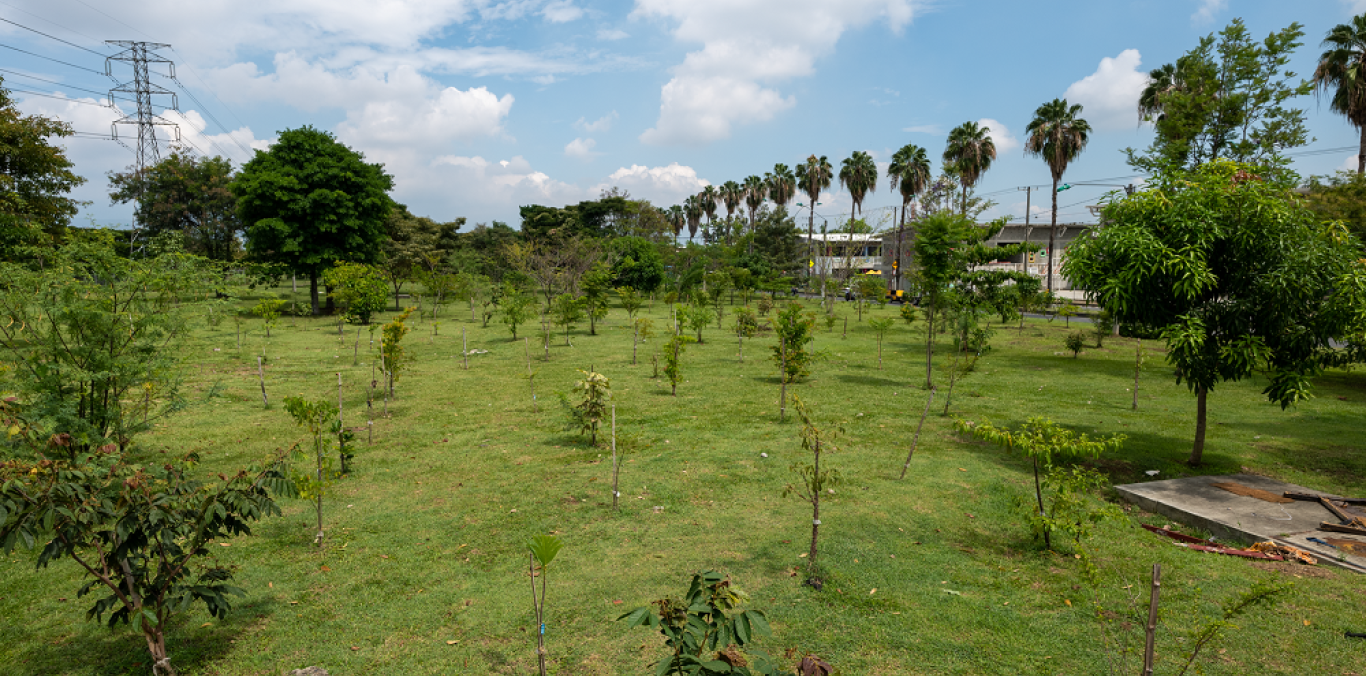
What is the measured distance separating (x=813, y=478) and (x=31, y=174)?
26190 millimetres

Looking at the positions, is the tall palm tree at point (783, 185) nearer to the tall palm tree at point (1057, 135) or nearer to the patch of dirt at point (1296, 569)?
the tall palm tree at point (1057, 135)

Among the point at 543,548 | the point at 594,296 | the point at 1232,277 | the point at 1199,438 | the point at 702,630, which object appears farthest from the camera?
the point at 594,296

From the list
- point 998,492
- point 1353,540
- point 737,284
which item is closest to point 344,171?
point 737,284

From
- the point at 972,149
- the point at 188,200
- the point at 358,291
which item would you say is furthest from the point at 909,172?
the point at 188,200

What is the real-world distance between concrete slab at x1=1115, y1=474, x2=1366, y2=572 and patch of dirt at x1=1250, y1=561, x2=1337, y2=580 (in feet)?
0.70

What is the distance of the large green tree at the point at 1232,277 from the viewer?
809 centimetres

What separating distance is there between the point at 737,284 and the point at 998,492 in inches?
1525

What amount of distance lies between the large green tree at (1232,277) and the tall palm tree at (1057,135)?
1197 inches

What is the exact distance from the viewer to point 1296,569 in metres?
6.18

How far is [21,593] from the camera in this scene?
19.5 ft

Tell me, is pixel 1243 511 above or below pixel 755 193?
below

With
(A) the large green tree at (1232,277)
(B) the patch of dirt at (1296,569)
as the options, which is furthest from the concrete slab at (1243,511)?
(A) the large green tree at (1232,277)

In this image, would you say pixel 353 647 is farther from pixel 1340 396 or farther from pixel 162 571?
pixel 1340 396

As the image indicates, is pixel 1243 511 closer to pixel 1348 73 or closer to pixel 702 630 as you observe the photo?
pixel 702 630
